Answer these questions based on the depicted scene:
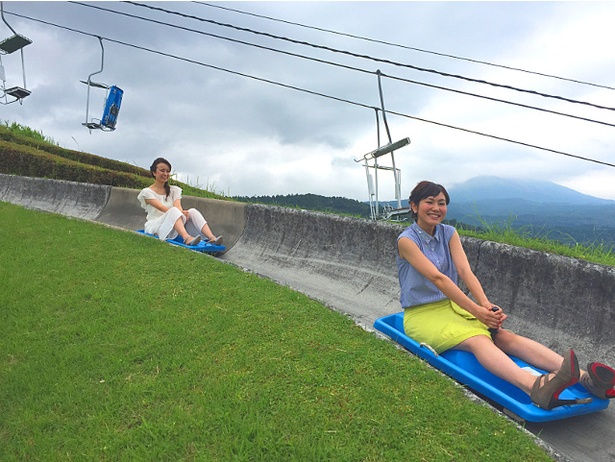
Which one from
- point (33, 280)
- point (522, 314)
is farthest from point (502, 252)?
point (33, 280)

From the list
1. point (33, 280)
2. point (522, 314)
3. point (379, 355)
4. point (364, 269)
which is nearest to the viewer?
point (379, 355)

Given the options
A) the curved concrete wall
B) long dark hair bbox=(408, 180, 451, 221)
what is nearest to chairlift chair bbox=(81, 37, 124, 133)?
the curved concrete wall

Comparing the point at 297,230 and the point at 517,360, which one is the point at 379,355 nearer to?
the point at 517,360

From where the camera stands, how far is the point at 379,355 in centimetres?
302

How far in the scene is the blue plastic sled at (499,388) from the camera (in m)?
2.62

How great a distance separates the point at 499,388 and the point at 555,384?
0.41m

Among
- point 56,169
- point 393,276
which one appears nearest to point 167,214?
point 393,276

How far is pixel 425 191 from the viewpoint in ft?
10.9

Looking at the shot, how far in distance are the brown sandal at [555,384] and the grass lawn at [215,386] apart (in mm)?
288

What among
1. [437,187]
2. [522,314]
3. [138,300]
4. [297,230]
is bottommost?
[138,300]

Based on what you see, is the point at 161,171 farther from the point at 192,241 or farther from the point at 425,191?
the point at 425,191

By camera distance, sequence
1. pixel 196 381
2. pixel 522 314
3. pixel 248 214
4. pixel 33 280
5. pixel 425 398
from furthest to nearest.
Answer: pixel 248 214, pixel 33 280, pixel 522 314, pixel 196 381, pixel 425 398

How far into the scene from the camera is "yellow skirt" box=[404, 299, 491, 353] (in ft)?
10.1

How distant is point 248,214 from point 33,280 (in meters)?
3.09
